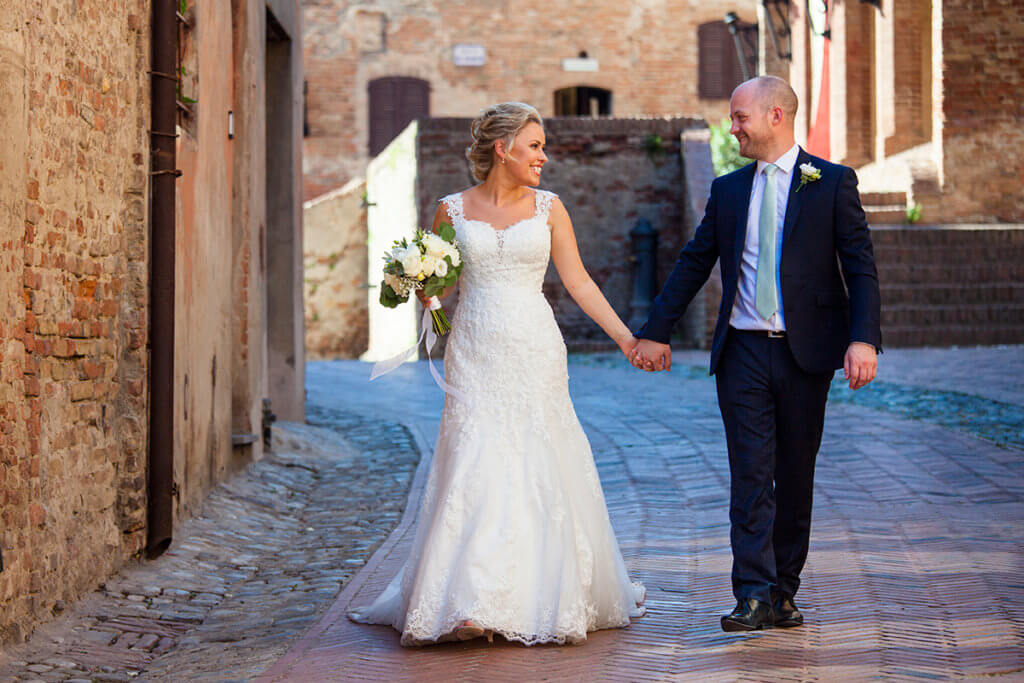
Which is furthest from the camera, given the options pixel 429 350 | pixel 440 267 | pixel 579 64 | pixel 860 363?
pixel 579 64

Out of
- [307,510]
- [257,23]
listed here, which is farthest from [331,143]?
[307,510]

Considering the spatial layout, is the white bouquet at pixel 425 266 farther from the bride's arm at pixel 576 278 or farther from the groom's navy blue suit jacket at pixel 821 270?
the groom's navy blue suit jacket at pixel 821 270

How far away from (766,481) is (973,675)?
0.88m

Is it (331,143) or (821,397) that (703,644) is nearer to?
(821,397)

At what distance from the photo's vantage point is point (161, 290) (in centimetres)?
602

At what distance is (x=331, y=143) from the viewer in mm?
31391

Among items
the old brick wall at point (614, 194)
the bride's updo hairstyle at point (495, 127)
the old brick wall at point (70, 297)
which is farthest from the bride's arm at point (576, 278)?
the old brick wall at point (614, 194)

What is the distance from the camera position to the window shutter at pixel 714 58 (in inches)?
1273

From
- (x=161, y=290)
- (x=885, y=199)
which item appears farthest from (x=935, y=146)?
(x=161, y=290)

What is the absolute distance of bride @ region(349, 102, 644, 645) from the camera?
4301 mm

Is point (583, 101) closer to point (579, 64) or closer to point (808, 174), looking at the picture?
point (579, 64)

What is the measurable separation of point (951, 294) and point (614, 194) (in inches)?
194

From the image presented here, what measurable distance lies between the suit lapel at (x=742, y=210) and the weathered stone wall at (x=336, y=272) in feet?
61.2

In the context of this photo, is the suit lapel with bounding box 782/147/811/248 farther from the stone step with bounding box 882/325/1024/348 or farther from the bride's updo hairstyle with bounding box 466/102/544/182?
the stone step with bounding box 882/325/1024/348
